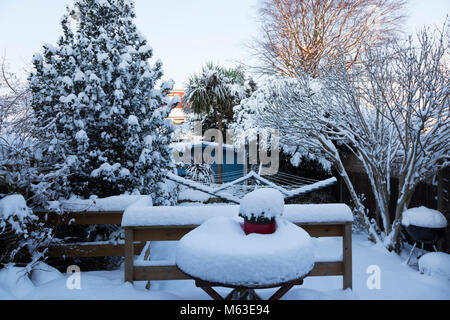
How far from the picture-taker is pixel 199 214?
2.20 meters

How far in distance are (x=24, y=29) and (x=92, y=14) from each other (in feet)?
12.5

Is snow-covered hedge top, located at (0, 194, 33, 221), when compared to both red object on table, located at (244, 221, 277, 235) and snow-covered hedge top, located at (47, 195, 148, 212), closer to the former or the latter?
snow-covered hedge top, located at (47, 195, 148, 212)

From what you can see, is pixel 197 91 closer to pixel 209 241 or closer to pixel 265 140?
pixel 265 140

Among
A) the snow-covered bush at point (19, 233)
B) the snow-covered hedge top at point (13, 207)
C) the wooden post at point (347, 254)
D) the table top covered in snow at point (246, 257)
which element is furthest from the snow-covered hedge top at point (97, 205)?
the wooden post at point (347, 254)

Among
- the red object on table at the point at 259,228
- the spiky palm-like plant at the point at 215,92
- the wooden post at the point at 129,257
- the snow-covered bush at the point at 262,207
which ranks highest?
the spiky palm-like plant at the point at 215,92

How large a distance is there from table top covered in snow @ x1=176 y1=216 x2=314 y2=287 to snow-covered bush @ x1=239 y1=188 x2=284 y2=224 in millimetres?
89

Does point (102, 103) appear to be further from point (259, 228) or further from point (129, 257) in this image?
point (259, 228)

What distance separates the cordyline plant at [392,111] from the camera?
10.6ft

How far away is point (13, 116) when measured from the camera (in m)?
3.36

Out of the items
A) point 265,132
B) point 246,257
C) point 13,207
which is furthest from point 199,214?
point 265,132

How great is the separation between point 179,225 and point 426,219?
2701 millimetres

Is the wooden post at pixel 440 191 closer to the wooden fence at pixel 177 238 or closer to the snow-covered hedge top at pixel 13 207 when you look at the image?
the wooden fence at pixel 177 238

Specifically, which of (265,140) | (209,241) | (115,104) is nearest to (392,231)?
(209,241)

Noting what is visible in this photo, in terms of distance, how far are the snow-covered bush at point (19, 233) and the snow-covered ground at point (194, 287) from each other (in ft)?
0.57
